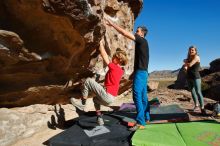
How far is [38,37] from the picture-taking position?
6.95m

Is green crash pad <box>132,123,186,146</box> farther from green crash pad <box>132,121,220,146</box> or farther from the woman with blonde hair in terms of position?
the woman with blonde hair

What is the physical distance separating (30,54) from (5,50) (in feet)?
2.45

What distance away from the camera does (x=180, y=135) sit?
675 cm

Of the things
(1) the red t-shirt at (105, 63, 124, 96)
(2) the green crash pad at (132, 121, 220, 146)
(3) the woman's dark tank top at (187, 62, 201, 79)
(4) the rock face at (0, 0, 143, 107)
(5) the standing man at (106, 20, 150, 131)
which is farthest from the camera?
(3) the woman's dark tank top at (187, 62, 201, 79)

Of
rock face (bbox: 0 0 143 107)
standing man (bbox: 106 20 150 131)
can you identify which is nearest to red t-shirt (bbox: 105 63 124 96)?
standing man (bbox: 106 20 150 131)

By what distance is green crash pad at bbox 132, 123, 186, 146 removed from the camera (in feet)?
20.4

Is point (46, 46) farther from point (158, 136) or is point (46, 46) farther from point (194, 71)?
point (194, 71)

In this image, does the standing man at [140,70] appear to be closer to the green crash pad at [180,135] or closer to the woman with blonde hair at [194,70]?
the green crash pad at [180,135]

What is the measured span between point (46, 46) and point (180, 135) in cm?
380

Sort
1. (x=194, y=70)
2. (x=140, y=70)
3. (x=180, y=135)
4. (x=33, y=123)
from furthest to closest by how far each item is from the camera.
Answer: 1. (x=194, y=70)
2. (x=33, y=123)
3. (x=140, y=70)
4. (x=180, y=135)

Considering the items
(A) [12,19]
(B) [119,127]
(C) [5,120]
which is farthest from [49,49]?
(B) [119,127]

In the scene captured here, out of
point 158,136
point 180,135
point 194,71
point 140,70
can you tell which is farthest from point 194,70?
point 158,136

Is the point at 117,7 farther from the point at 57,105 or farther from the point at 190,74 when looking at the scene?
the point at 57,105

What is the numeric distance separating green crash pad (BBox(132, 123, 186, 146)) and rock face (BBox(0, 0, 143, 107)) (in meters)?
2.50
